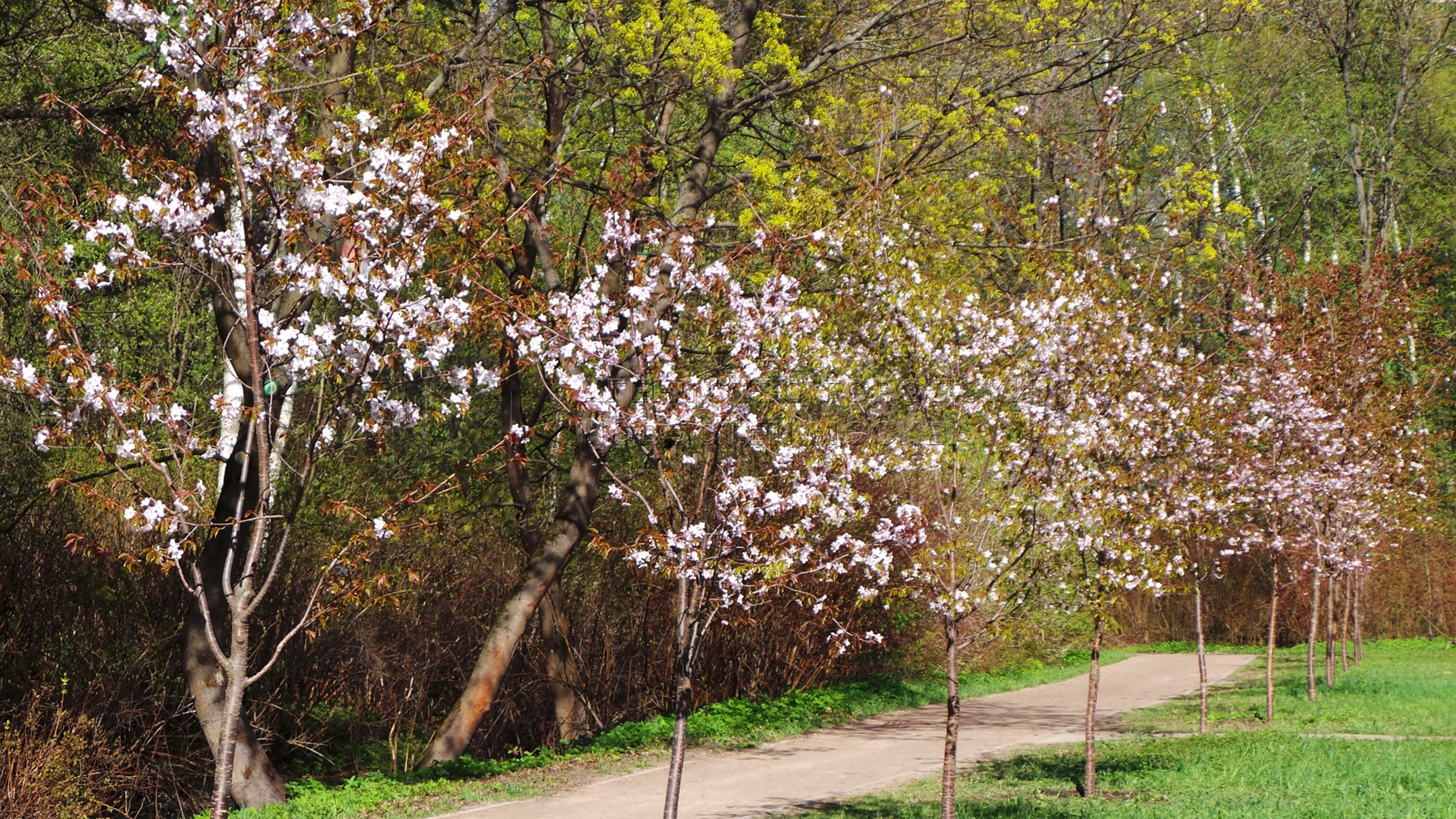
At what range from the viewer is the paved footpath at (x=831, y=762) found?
9812 mm

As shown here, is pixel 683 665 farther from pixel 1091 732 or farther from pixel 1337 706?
pixel 1337 706

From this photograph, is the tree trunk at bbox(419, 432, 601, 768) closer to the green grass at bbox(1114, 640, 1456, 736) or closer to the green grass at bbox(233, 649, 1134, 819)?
the green grass at bbox(233, 649, 1134, 819)

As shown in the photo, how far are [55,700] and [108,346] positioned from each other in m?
5.69

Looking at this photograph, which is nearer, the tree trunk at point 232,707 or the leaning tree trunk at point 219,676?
the tree trunk at point 232,707

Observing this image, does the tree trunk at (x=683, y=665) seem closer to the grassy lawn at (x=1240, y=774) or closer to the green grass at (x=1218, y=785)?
the green grass at (x=1218, y=785)

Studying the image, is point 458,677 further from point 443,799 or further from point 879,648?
point 879,648

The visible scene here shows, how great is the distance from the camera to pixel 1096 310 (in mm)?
9883

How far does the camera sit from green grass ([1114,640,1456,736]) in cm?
1437

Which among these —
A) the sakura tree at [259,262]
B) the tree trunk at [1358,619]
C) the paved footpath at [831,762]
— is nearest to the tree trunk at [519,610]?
the paved footpath at [831,762]

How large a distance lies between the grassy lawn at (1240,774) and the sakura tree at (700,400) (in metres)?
2.56

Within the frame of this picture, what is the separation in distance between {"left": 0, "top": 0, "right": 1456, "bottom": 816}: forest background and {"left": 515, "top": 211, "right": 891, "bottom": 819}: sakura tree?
356 mm

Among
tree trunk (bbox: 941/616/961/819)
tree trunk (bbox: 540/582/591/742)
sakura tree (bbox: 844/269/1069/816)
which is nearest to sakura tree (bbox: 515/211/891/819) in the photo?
sakura tree (bbox: 844/269/1069/816)

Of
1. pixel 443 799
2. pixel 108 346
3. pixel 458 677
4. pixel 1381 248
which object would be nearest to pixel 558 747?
pixel 458 677

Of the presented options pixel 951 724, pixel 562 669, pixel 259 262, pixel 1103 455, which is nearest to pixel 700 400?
pixel 259 262
